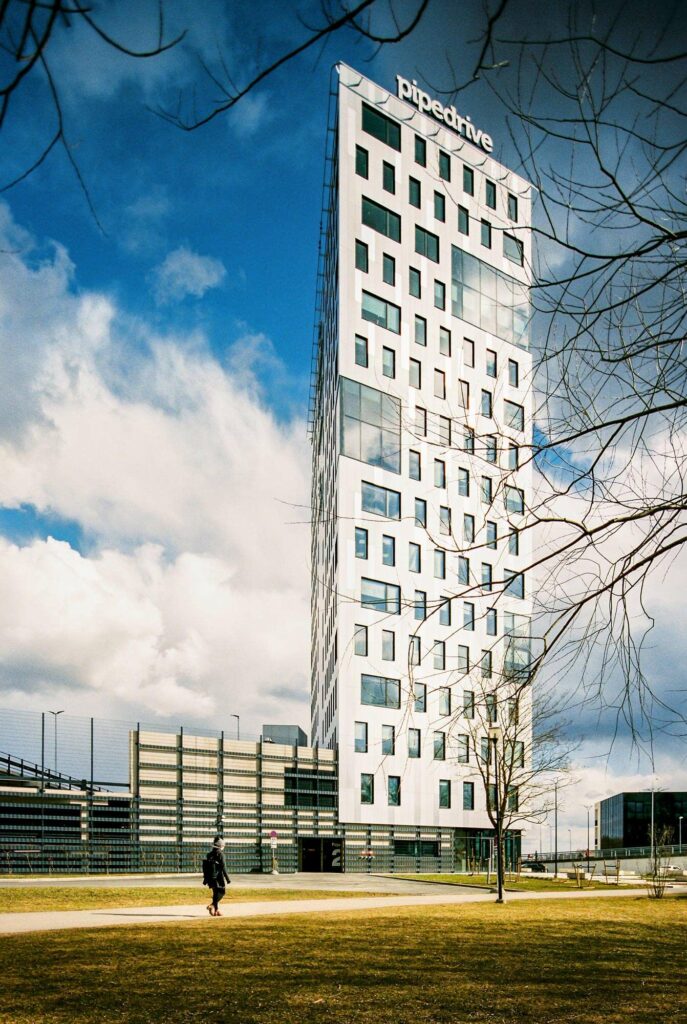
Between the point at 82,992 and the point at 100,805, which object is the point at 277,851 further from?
the point at 82,992

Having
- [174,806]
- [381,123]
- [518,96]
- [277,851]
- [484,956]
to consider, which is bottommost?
[277,851]

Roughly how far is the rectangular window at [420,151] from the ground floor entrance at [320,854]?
41.0m

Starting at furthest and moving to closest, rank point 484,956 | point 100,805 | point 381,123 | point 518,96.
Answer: point 381,123 → point 100,805 → point 484,956 → point 518,96

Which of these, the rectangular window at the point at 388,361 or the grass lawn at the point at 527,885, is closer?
the grass lawn at the point at 527,885

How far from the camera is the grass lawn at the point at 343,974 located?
9.01m

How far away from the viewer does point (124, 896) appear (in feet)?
83.3

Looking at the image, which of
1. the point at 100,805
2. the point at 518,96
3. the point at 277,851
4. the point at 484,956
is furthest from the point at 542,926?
the point at 277,851

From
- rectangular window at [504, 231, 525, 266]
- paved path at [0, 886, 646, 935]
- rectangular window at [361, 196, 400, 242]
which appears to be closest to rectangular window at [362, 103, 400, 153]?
rectangular window at [361, 196, 400, 242]

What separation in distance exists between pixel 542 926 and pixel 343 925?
13.4 feet

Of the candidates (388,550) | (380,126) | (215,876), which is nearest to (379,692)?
(388,550)

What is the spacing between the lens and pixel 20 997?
31.1ft

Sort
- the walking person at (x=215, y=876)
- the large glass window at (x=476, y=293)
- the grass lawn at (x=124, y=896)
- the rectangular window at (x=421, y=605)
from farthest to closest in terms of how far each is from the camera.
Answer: the large glass window at (x=476, y=293) → the grass lawn at (x=124, y=896) → the walking person at (x=215, y=876) → the rectangular window at (x=421, y=605)

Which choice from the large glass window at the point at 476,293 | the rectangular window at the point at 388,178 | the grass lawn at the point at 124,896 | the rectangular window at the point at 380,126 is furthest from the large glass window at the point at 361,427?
the grass lawn at the point at 124,896

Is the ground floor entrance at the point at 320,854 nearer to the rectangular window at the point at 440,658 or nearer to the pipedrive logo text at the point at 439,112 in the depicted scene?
the rectangular window at the point at 440,658
